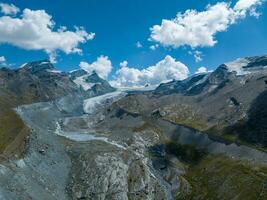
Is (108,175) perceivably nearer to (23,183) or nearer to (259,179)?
(23,183)

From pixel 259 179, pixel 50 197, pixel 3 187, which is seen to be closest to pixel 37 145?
pixel 50 197

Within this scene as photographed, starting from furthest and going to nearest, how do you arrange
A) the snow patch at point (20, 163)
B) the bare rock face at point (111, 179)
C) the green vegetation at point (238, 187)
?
1. the bare rock face at point (111, 179)
2. the green vegetation at point (238, 187)
3. the snow patch at point (20, 163)

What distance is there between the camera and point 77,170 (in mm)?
184625

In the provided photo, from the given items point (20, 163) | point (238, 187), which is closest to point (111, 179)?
point (20, 163)

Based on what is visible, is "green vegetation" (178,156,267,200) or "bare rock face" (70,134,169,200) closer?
"green vegetation" (178,156,267,200)

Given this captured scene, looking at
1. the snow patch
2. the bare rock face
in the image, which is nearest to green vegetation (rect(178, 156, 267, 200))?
the bare rock face

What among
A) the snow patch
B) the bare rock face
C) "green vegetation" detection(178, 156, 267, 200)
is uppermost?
the snow patch

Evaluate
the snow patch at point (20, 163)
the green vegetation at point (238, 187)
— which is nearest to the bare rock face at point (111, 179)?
the green vegetation at point (238, 187)

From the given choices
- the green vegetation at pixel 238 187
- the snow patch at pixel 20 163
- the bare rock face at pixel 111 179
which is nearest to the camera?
the snow patch at pixel 20 163

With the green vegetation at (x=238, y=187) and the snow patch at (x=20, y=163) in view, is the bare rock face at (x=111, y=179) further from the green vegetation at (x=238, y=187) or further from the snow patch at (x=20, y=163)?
the snow patch at (x=20, y=163)

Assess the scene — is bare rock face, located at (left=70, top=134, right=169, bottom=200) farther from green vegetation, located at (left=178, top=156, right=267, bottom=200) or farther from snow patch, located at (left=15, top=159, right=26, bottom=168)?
snow patch, located at (left=15, top=159, right=26, bottom=168)

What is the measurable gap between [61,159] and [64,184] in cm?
2307

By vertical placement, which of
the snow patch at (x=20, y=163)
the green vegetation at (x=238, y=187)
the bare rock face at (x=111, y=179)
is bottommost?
the green vegetation at (x=238, y=187)

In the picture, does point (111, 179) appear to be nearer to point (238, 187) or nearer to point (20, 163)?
point (20, 163)
